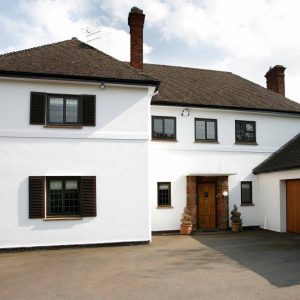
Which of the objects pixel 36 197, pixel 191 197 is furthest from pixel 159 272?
pixel 191 197

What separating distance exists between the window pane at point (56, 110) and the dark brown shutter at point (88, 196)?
90.2 inches

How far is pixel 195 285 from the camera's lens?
24.6 ft

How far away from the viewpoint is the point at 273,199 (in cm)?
1588

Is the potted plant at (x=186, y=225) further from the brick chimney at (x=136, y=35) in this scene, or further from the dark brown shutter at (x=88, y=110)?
the brick chimney at (x=136, y=35)

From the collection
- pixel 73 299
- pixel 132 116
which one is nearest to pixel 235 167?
pixel 132 116

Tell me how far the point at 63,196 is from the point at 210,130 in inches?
311

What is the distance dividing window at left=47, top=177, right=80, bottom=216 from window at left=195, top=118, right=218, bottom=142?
6.66 m

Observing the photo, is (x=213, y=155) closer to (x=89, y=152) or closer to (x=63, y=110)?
(x=89, y=152)

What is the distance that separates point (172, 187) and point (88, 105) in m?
5.70

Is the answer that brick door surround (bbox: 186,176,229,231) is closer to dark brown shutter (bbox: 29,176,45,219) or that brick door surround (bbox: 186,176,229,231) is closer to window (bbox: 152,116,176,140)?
window (bbox: 152,116,176,140)

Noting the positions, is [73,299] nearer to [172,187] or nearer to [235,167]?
[172,187]

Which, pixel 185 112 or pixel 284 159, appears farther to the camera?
pixel 185 112

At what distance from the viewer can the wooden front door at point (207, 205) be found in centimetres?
1598

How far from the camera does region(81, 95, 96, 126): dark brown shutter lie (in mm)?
12117
